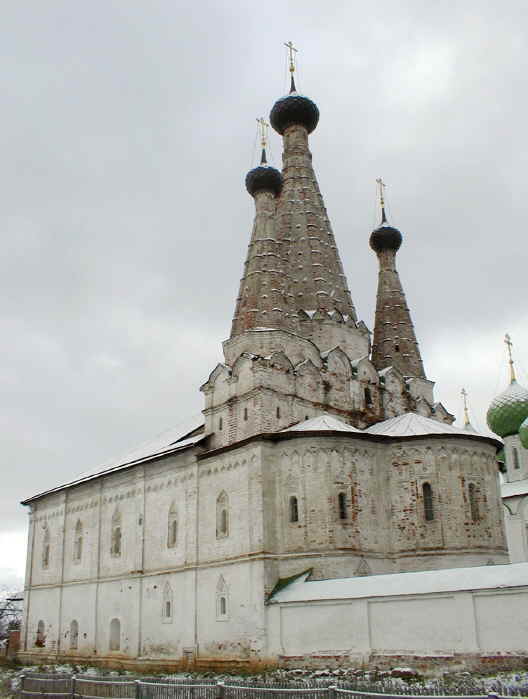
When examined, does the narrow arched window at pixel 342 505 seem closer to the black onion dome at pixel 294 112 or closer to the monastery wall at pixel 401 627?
the monastery wall at pixel 401 627

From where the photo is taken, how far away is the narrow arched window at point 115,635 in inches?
988

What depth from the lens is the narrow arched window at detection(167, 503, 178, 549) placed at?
2373 cm

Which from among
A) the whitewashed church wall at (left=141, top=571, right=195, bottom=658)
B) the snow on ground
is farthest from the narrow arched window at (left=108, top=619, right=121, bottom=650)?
the snow on ground

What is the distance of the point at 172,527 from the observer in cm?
2398

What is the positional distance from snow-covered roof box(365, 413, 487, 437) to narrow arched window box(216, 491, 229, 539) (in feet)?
14.6

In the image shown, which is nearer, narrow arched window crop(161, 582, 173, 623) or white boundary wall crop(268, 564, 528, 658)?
white boundary wall crop(268, 564, 528, 658)

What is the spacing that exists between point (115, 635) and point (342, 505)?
10.1m

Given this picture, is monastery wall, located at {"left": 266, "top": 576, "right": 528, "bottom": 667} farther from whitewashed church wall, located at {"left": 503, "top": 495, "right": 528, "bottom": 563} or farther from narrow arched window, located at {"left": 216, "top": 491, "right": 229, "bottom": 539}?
whitewashed church wall, located at {"left": 503, "top": 495, "right": 528, "bottom": 563}

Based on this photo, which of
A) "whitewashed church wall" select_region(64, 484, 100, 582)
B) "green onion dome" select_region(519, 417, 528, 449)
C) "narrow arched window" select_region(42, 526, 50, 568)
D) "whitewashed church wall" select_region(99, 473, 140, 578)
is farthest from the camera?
"narrow arched window" select_region(42, 526, 50, 568)

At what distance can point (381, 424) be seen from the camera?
22938 millimetres

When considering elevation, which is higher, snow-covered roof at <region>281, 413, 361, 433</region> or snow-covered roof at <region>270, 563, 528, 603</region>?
snow-covered roof at <region>281, 413, 361, 433</region>

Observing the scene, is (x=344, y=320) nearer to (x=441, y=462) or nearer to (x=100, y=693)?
(x=441, y=462)

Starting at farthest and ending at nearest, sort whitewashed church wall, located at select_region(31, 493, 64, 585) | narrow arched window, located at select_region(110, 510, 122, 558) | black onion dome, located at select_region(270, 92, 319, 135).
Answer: whitewashed church wall, located at select_region(31, 493, 64, 585) < black onion dome, located at select_region(270, 92, 319, 135) < narrow arched window, located at select_region(110, 510, 122, 558)

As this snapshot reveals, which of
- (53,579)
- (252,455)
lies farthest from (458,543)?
(53,579)
